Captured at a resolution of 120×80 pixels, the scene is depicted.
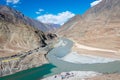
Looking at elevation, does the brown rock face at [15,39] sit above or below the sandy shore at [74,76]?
above

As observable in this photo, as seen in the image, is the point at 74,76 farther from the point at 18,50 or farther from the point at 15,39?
the point at 15,39

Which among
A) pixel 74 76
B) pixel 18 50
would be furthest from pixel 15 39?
pixel 74 76

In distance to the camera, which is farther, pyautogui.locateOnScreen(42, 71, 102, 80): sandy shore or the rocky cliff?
the rocky cliff

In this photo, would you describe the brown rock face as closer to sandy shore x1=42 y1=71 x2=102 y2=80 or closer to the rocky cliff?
the rocky cliff

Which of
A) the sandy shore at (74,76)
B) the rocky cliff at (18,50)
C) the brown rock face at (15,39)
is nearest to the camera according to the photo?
the sandy shore at (74,76)

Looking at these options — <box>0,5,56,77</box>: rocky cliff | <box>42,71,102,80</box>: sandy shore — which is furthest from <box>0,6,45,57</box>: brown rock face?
<box>42,71,102,80</box>: sandy shore

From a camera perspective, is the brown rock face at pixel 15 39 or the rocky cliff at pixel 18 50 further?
the brown rock face at pixel 15 39

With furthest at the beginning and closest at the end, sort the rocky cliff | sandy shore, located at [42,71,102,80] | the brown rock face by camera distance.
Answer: the brown rock face < the rocky cliff < sandy shore, located at [42,71,102,80]

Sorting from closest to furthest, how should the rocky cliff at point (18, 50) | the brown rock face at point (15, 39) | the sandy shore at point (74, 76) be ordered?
the sandy shore at point (74, 76)
the rocky cliff at point (18, 50)
the brown rock face at point (15, 39)

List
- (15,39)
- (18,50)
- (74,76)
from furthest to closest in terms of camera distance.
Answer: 1. (15,39)
2. (18,50)
3. (74,76)

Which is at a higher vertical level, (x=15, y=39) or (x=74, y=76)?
(x=15, y=39)

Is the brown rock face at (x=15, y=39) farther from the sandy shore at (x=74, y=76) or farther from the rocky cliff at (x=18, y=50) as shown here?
the sandy shore at (x=74, y=76)

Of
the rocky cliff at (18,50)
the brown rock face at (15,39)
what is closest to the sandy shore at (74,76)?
the rocky cliff at (18,50)
